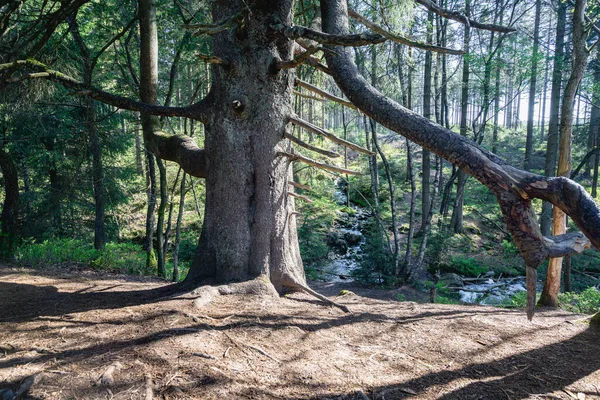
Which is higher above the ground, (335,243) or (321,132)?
(321,132)

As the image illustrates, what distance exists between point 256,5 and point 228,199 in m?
2.23

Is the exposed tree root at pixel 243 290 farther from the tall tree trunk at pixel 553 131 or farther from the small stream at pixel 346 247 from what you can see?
the tall tree trunk at pixel 553 131

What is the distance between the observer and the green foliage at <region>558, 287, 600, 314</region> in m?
6.13

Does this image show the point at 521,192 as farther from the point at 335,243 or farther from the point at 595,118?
the point at 595,118

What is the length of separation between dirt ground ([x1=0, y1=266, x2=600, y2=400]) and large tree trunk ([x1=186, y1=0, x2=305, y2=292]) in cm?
57

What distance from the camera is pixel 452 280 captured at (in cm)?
1237

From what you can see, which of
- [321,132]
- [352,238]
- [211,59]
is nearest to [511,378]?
[321,132]

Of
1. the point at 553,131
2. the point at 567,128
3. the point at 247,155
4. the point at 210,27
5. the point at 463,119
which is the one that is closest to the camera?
the point at 210,27

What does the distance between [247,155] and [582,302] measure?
6.58 meters

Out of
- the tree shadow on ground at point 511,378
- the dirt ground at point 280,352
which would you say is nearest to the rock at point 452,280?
the dirt ground at point 280,352

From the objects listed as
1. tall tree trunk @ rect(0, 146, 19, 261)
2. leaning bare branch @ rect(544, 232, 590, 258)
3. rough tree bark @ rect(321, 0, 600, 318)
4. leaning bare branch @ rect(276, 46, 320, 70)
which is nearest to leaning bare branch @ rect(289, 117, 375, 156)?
leaning bare branch @ rect(276, 46, 320, 70)

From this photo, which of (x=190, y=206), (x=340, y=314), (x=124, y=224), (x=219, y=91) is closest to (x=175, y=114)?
(x=219, y=91)

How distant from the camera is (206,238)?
14.1 feet

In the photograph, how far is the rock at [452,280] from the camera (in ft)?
40.0
